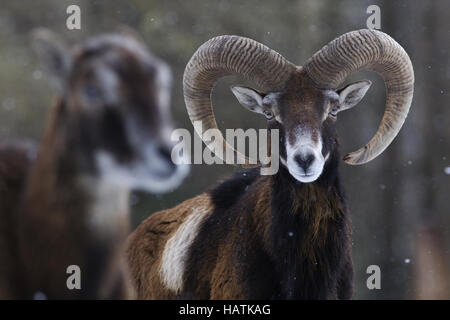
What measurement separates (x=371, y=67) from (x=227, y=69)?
143 centimetres

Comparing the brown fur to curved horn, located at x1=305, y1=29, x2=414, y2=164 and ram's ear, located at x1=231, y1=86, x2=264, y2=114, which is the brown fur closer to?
ram's ear, located at x1=231, y1=86, x2=264, y2=114

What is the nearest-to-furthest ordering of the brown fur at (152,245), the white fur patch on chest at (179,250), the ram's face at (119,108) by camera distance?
1. the ram's face at (119,108)
2. the white fur patch on chest at (179,250)
3. the brown fur at (152,245)

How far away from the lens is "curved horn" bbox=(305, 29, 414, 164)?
6.64m

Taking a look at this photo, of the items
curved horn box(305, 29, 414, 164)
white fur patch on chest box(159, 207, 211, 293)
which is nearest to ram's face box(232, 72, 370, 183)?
curved horn box(305, 29, 414, 164)

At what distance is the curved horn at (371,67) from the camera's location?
6.64 metres

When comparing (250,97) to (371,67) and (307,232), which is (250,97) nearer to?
(371,67)

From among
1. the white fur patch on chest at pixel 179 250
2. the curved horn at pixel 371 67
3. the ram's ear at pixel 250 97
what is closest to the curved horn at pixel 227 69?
the ram's ear at pixel 250 97

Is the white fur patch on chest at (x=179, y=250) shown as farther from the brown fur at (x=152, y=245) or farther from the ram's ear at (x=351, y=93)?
the ram's ear at (x=351, y=93)

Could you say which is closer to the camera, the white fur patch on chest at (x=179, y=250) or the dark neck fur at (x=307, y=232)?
the dark neck fur at (x=307, y=232)

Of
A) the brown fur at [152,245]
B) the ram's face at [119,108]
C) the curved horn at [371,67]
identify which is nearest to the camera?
the ram's face at [119,108]

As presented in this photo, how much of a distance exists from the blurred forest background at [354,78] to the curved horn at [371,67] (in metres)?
6.48

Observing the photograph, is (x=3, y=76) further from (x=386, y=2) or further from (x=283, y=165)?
(x=283, y=165)

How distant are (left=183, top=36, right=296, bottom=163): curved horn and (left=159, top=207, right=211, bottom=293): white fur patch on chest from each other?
0.74 metres
